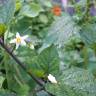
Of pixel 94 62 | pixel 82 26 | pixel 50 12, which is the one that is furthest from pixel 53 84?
pixel 50 12

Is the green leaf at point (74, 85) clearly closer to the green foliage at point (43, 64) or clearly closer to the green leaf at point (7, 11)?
the green foliage at point (43, 64)

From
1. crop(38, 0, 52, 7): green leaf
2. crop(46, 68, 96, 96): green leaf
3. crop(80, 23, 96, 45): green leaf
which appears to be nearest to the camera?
crop(46, 68, 96, 96): green leaf

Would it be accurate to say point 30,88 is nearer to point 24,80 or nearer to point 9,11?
point 24,80

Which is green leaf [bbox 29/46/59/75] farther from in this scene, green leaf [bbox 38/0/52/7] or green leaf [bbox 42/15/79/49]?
green leaf [bbox 38/0/52/7]

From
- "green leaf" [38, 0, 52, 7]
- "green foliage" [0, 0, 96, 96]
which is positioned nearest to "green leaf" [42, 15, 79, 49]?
"green foliage" [0, 0, 96, 96]

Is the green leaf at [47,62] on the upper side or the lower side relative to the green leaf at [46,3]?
upper

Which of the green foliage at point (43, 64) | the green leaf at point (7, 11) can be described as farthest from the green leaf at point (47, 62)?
the green leaf at point (7, 11)
